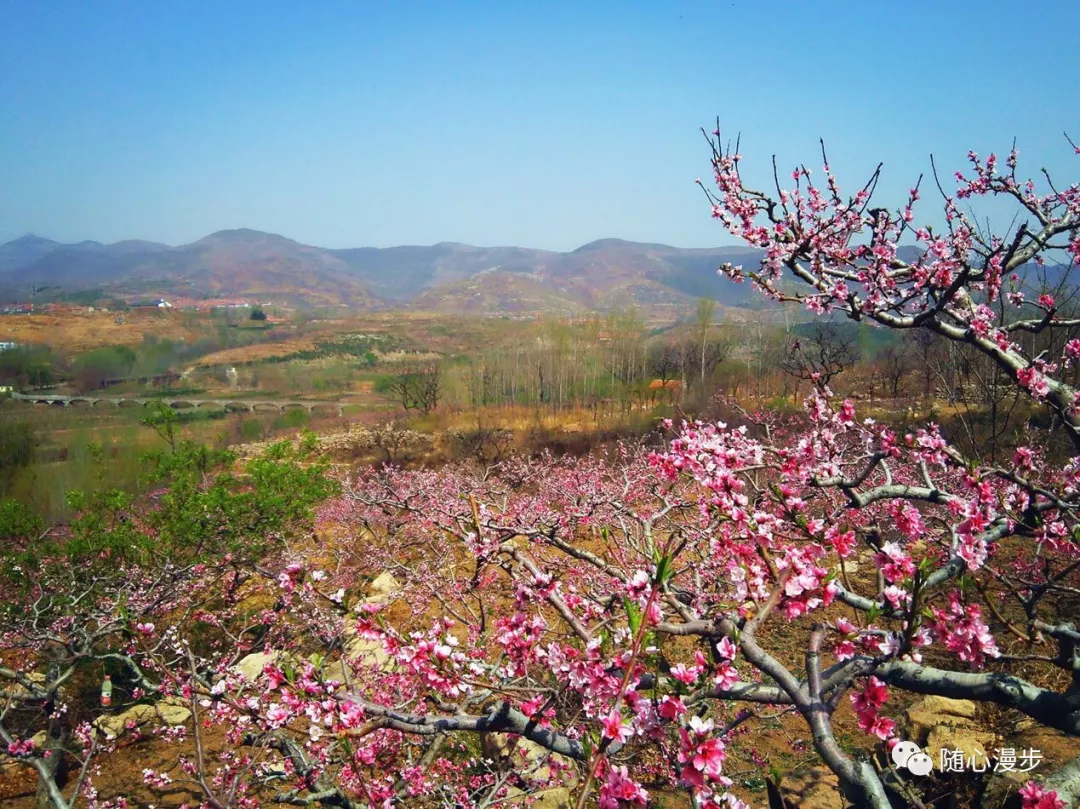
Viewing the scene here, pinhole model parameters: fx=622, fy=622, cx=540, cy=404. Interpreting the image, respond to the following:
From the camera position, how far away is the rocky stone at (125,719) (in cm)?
660

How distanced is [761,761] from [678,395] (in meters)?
23.0

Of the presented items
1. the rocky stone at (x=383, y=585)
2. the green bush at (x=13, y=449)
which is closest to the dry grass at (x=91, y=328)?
A: the green bush at (x=13, y=449)

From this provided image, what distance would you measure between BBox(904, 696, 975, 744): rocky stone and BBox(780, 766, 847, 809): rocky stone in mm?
746

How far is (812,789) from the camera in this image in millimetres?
4758

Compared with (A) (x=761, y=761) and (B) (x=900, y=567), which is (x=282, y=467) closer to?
(A) (x=761, y=761)

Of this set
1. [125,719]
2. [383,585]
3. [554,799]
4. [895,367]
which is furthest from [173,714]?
[895,367]

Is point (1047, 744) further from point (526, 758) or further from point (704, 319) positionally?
point (704, 319)

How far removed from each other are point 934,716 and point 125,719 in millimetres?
8014

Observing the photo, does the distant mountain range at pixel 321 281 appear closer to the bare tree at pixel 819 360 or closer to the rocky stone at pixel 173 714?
the bare tree at pixel 819 360

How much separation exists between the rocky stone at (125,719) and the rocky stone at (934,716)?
7295 millimetres

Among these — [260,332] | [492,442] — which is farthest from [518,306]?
[492,442]

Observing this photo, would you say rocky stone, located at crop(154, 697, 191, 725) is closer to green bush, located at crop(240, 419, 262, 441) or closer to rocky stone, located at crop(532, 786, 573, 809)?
rocky stone, located at crop(532, 786, 573, 809)

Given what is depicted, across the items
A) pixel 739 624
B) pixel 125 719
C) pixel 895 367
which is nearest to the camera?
pixel 739 624

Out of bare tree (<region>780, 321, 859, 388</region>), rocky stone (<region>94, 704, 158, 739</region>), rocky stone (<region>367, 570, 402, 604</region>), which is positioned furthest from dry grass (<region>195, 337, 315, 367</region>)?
bare tree (<region>780, 321, 859, 388</region>)
